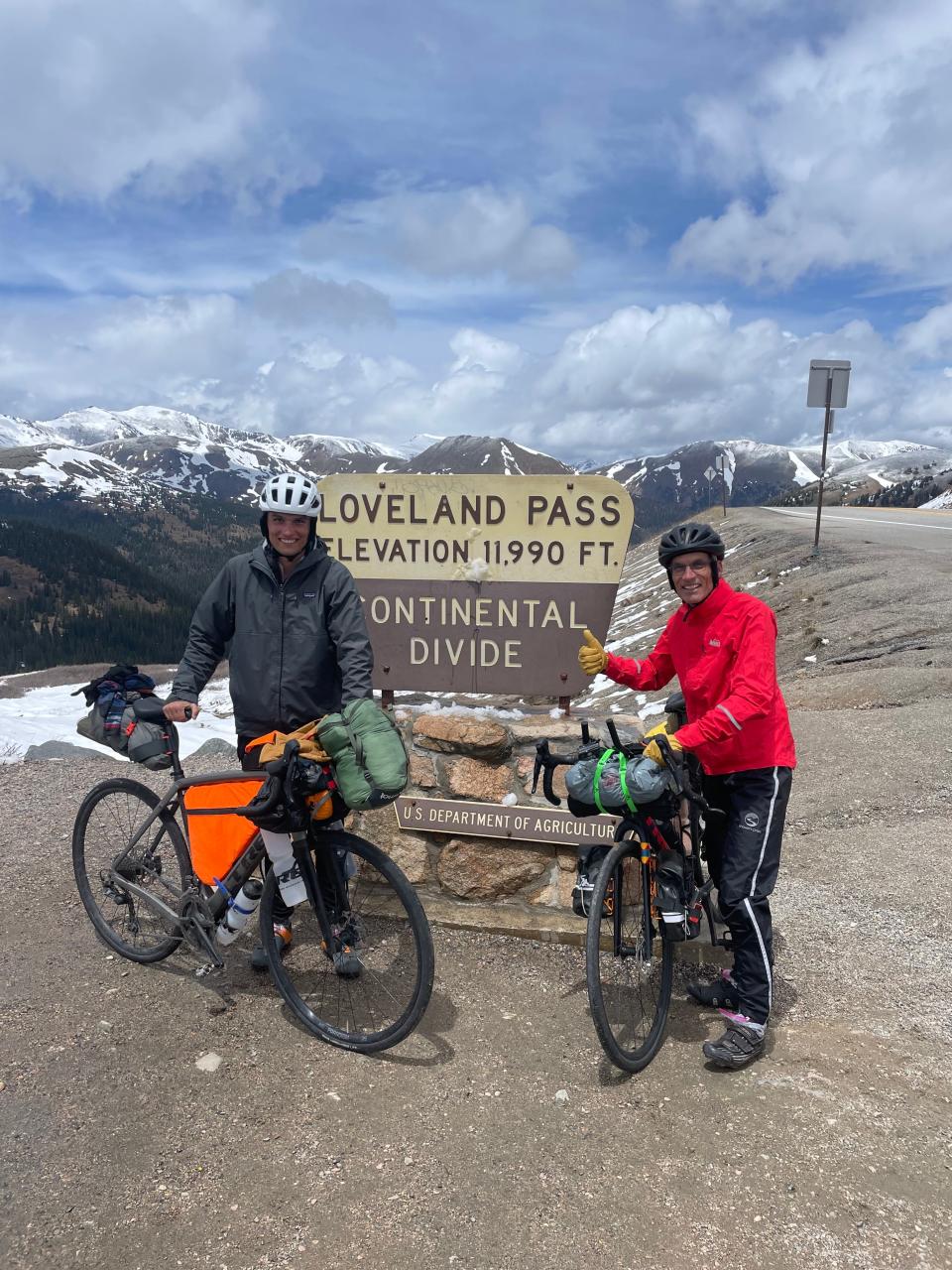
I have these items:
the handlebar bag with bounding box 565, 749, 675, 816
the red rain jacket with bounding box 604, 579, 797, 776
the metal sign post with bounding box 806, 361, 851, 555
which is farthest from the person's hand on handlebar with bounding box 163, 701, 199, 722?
the metal sign post with bounding box 806, 361, 851, 555

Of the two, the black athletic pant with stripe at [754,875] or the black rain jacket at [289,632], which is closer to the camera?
the black athletic pant with stripe at [754,875]

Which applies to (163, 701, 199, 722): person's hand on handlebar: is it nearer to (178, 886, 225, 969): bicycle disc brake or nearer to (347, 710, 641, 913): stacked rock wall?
(178, 886, 225, 969): bicycle disc brake

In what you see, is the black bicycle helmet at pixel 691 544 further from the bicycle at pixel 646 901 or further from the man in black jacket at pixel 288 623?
the man in black jacket at pixel 288 623

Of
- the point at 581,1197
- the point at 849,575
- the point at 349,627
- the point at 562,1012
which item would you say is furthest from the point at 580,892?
the point at 849,575

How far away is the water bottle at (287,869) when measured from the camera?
385 centimetres

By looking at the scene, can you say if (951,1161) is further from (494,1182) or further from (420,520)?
(420,520)

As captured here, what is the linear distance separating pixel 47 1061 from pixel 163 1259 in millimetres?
1400

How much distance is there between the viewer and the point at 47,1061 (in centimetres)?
371

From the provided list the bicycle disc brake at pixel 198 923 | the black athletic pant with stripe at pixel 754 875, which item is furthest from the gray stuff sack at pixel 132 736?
the black athletic pant with stripe at pixel 754 875

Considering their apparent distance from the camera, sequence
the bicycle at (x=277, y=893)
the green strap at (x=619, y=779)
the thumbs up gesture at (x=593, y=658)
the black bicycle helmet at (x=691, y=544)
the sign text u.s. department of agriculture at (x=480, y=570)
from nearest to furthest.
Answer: the green strap at (x=619, y=779) < the bicycle at (x=277, y=893) < the black bicycle helmet at (x=691, y=544) < the thumbs up gesture at (x=593, y=658) < the sign text u.s. department of agriculture at (x=480, y=570)

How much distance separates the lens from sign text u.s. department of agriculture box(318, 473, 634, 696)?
4.96 metres

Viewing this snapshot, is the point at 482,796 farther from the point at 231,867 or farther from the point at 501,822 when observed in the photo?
the point at 231,867

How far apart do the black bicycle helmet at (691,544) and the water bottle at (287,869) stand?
7.41ft

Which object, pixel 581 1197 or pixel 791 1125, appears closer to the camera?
pixel 581 1197
